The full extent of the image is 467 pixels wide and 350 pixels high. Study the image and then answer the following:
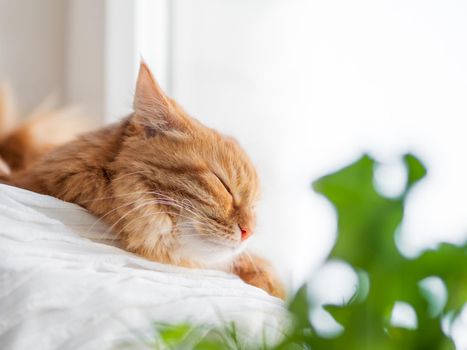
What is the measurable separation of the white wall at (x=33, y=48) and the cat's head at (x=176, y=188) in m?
1.07

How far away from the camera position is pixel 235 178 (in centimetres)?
119

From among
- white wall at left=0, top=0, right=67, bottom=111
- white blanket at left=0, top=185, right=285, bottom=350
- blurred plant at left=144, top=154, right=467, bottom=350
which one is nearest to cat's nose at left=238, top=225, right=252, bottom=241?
white blanket at left=0, top=185, right=285, bottom=350

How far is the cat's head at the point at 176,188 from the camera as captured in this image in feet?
3.61

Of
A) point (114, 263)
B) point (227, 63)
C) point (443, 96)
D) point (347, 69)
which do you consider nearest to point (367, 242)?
point (114, 263)

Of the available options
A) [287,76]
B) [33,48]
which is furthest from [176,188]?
[33,48]

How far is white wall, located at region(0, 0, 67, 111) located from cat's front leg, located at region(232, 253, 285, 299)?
1.17 meters

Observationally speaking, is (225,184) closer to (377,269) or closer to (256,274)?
(256,274)

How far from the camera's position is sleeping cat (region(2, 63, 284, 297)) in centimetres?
110

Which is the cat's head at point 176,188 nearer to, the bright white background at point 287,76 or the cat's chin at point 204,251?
the cat's chin at point 204,251

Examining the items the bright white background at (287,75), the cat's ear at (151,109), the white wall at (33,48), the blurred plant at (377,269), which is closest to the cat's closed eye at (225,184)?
the cat's ear at (151,109)

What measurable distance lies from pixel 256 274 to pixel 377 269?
34.5 inches

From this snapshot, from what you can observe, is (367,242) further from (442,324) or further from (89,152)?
(89,152)

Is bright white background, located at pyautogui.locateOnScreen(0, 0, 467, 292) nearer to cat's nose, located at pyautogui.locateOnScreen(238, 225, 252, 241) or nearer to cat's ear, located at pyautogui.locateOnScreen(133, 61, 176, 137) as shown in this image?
cat's nose, located at pyautogui.locateOnScreen(238, 225, 252, 241)

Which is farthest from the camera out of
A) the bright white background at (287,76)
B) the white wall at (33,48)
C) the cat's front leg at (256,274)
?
the white wall at (33,48)
